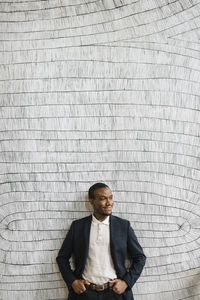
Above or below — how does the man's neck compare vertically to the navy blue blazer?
above

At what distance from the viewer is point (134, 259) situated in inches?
86.7

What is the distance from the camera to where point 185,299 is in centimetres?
228

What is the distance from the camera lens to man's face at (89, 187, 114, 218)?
2121 mm

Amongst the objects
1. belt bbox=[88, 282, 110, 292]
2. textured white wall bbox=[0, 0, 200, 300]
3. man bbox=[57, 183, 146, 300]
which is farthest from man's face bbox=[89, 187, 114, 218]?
belt bbox=[88, 282, 110, 292]

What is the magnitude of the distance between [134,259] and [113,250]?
153 mm

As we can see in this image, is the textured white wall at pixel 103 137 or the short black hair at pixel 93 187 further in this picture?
the textured white wall at pixel 103 137

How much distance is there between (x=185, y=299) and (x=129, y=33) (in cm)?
152

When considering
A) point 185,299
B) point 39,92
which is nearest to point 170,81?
point 39,92

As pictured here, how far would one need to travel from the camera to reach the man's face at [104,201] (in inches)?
83.5

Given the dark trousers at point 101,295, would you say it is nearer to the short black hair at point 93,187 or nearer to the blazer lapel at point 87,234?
the blazer lapel at point 87,234

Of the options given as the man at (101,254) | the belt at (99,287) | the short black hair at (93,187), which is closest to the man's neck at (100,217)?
the man at (101,254)

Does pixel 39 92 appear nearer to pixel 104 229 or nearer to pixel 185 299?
pixel 104 229

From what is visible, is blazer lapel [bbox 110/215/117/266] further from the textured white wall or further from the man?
the textured white wall

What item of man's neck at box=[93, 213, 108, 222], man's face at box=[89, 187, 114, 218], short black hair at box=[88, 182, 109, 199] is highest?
short black hair at box=[88, 182, 109, 199]
